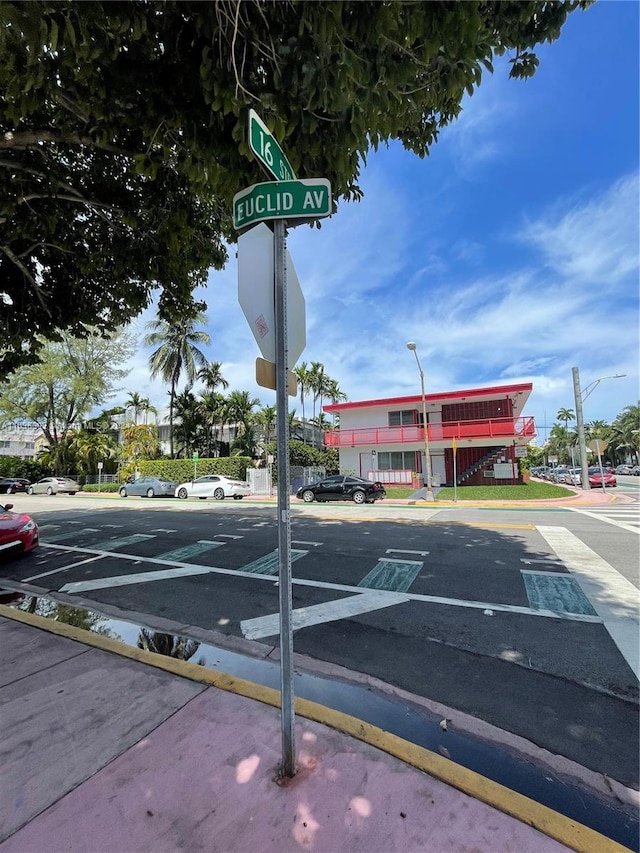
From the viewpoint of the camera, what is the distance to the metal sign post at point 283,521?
2.18 meters

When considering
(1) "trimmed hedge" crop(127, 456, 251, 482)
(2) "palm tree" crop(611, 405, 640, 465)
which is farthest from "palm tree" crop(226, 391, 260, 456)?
(2) "palm tree" crop(611, 405, 640, 465)

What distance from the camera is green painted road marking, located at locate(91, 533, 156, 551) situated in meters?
9.00

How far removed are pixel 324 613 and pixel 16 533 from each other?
21.4 ft

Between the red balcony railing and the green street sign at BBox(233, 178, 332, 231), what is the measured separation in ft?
76.3

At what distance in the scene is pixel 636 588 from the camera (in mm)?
5684

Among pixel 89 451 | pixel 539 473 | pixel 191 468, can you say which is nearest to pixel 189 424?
pixel 191 468

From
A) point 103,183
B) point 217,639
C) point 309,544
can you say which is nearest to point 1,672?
point 217,639

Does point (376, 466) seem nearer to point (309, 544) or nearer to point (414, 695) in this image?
point (309, 544)

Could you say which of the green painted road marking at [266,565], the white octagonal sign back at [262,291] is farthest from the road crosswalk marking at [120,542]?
the white octagonal sign back at [262,291]

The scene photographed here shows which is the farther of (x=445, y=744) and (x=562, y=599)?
(x=562, y=599)

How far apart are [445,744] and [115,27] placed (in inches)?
220

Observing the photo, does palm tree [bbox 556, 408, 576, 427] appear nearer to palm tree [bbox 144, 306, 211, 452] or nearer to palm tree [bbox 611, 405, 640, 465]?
palm tree [bbox 611, 405, 640, 465]

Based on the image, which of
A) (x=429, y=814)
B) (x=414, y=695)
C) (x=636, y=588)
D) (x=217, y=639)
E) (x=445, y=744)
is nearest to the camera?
(x=429, y=814)

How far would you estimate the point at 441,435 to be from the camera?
26.0 meters
